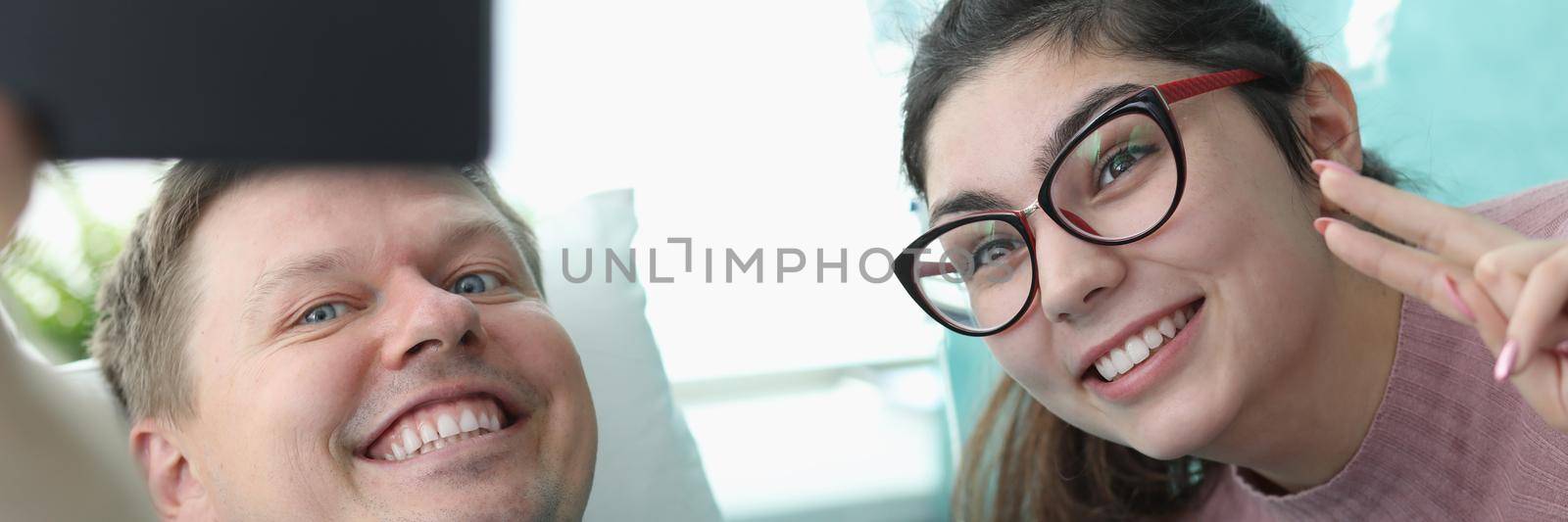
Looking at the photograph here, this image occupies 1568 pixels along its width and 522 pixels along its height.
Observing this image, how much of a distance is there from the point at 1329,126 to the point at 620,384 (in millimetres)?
893

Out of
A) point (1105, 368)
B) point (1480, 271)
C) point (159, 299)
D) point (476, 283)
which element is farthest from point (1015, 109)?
point (159, 299)

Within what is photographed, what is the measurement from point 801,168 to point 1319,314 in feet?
2.80

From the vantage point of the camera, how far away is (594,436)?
1.09 metres

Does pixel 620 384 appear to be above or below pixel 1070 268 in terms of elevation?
below

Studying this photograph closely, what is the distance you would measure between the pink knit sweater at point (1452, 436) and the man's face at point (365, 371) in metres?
0.85

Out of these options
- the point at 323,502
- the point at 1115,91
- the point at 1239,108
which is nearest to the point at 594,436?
the point at 323,502

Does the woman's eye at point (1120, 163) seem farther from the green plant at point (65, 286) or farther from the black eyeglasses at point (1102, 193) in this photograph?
the green plant at point (65, 286)

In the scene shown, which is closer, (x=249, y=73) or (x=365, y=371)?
(x=249, y=73)

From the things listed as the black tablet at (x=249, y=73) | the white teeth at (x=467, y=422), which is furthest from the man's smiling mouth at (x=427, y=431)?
the black tablet at (x=249, y=73)

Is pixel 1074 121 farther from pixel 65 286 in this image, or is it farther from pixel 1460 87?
pixel 65 286

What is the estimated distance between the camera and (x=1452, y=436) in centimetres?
115

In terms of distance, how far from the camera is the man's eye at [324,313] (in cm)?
99

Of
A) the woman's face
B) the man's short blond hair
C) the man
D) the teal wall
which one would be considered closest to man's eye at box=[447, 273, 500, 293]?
the man

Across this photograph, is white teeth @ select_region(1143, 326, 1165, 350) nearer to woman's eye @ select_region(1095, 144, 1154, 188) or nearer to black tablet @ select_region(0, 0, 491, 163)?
woman's eye @ select_region(1095, 144, 1154, 188)
